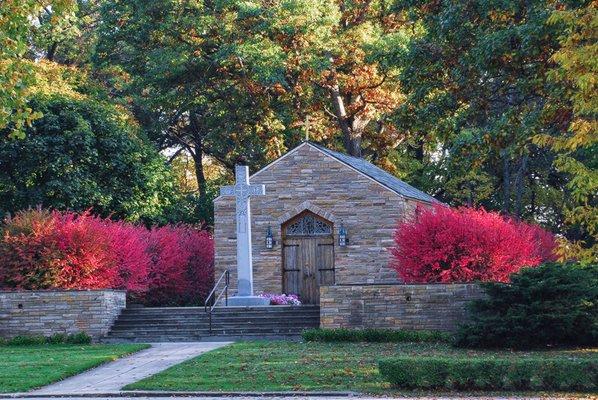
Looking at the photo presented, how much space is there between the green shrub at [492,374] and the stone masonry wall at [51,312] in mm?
12333

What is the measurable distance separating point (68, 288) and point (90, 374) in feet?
27.5

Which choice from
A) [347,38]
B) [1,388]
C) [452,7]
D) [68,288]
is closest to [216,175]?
[347,38]

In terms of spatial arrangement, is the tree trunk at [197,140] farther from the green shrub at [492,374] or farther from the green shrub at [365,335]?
the green shrub at [492,374]

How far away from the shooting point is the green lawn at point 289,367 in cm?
1844

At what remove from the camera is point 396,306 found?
2653 cm

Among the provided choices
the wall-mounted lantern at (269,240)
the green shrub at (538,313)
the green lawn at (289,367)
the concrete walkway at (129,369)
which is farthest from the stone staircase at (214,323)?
the green shrub at (538,313)

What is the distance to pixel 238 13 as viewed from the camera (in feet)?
139

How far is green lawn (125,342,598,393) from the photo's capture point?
1844 cm

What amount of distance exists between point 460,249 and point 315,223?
295 inches

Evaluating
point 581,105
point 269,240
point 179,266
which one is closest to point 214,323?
point 269,240

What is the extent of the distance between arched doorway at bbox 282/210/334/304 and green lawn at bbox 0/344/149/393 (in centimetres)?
915

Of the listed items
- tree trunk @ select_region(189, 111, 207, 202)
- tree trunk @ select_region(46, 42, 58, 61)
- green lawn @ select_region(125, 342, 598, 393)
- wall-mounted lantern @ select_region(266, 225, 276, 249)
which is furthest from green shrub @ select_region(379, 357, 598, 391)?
tree trunk @ select_region(189, 111, 207, 202)

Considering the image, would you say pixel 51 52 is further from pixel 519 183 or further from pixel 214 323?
pixel 214 323

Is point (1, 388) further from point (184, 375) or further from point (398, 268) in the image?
point (398, 268)
